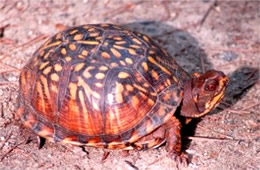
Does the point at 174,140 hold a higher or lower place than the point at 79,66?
lower

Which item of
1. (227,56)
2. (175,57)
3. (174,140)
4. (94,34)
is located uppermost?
(94,34)

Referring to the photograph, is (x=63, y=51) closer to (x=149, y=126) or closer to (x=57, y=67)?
(x=57, y=67)

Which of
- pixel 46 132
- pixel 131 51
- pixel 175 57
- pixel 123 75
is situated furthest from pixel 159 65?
pixel 175 57

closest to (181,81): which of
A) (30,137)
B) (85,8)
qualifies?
(30,137)

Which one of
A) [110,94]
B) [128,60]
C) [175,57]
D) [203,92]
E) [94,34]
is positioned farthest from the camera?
[175,57]

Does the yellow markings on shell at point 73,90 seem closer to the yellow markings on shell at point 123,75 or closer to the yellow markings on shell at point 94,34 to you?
the yellow markings on shell at point 123,75

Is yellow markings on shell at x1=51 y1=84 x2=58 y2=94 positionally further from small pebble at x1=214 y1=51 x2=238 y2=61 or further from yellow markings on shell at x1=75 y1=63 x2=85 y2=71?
small pebble at x1=214 y1=51 x2=238 y2=61

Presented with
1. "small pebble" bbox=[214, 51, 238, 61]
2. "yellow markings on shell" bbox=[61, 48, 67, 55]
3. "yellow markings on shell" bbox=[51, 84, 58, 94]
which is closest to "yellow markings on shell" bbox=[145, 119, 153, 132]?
"yellow markings on shell" bbox=[51, 84, 58, 94]

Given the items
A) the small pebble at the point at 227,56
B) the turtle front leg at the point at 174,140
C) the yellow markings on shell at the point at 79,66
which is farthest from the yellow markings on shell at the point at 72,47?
the small pebble at the point at 227,56
